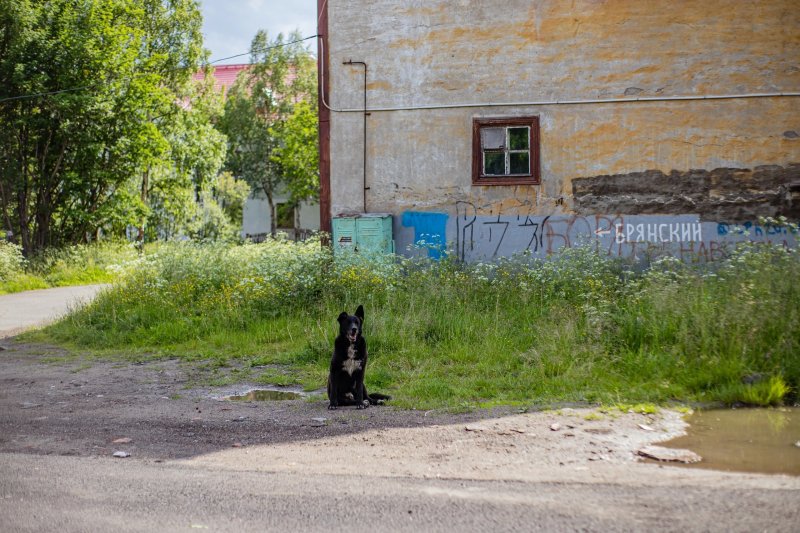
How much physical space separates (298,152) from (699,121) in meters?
27.8

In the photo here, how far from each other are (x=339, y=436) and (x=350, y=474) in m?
1.14

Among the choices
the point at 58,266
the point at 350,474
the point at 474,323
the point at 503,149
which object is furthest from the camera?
the point at 58,266

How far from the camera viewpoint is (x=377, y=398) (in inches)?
290

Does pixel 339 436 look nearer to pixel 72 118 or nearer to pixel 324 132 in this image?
pixel 324 132

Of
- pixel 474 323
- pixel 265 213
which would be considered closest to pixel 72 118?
pixel 474 323

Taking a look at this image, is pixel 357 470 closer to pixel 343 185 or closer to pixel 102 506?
pixel 102 506

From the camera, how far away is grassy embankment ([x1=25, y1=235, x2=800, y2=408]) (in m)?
7.45

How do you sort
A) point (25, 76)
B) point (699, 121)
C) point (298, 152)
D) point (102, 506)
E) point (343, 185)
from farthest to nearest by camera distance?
point (298, 152)
point (25, 76)
point (343, 185)
point (699, 121)
point (102, 506)

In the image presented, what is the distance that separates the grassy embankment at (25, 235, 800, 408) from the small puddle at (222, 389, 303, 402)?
354 mm

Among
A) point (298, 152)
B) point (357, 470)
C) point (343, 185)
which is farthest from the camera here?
point (298, 152)

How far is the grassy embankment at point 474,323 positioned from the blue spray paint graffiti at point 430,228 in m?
0.75

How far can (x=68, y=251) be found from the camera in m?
25.2

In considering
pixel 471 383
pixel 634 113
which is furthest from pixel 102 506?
pixel 634 113

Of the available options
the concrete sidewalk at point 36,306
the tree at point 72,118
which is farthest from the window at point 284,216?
the concrete sidewalk at point 36,306
